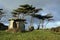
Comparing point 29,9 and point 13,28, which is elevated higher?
point 29,9

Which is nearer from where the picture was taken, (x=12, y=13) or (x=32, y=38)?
(x=32, y=38)

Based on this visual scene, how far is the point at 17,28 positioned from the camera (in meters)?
35.7

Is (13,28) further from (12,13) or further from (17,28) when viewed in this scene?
(12,13)

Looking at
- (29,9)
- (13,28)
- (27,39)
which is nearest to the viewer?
(27,39)

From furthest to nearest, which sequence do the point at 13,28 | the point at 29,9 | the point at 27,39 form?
the point at 29,9, the point at 13,28, the point at 27,39

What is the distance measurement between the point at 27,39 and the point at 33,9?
20.3 metres

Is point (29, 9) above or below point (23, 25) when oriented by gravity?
above

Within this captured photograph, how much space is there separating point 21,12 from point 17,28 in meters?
7.80

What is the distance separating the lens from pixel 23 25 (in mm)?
37781

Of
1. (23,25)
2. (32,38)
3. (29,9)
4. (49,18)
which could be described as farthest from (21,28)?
(32,38)

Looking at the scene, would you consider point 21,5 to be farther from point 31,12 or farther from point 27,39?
point 27,39

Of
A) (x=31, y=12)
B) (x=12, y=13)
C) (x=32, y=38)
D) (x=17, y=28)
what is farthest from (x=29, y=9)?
(x=32, y=38)

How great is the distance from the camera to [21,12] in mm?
42938

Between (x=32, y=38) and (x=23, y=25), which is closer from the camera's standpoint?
(x=32, y=38)
